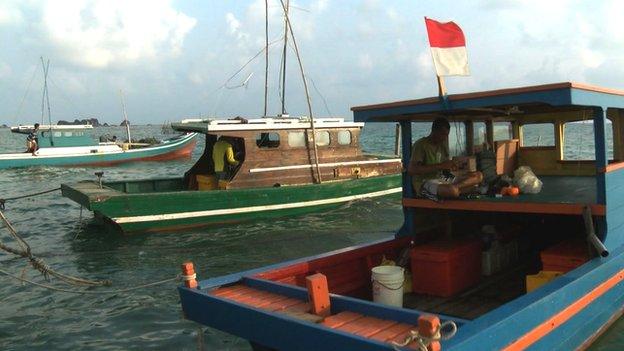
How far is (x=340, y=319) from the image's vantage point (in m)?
4.12

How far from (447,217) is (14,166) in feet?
102

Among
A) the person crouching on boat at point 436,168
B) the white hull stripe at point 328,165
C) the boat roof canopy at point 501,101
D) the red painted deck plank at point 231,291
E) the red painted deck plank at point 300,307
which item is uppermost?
the boat roof canopy at point 501,101

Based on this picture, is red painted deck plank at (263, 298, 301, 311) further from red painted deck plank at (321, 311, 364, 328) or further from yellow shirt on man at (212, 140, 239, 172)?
yellow shirt on man at (212, 140, 239, 172)

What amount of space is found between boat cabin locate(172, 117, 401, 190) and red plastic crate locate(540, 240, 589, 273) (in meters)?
9.50

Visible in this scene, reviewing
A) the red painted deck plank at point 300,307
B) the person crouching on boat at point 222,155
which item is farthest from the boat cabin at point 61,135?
the red painted deck plank at point 300,307

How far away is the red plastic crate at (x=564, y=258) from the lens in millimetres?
5812

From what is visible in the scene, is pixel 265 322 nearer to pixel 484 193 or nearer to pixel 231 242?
pixel 484 193

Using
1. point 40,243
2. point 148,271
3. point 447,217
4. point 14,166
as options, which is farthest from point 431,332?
point 14,166

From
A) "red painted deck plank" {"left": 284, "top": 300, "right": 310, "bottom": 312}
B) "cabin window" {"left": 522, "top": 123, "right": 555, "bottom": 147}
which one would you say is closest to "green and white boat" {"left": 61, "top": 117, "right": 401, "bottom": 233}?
"cabin window" {"left": 522, "top": 123, "right": 555, "bottom": 147}

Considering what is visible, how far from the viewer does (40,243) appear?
1338 cm

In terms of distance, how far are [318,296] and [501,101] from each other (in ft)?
9.07

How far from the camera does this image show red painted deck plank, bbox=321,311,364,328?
401cm

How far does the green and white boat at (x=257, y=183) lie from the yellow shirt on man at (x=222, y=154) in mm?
325

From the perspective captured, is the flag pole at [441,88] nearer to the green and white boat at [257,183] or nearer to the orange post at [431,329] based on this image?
the orange post at [431,329]
